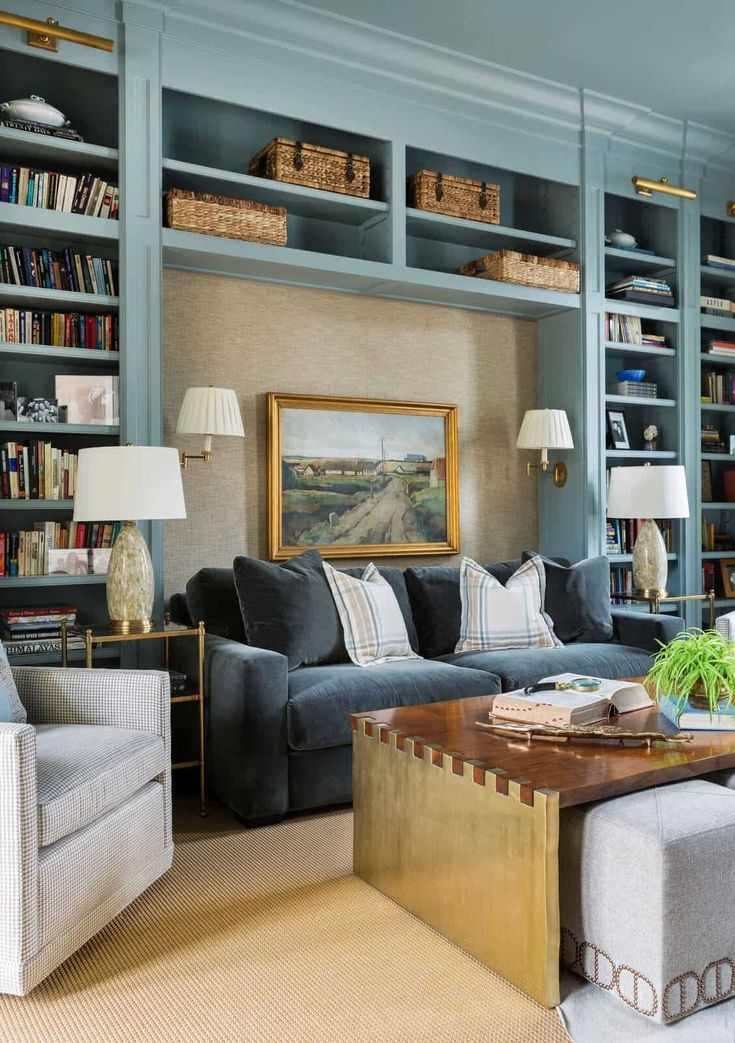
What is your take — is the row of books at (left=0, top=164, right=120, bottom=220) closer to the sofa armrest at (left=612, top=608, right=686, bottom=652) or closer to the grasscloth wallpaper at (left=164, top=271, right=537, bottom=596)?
the grasscloth wallpaper at (left=164, top=271, right=537, bottom=596)

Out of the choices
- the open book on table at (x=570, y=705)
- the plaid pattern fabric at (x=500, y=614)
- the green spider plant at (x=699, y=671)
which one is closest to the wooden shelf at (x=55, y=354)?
the plaid pattern fabric at (x=500, y=614)

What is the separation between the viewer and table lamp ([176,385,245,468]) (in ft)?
12.3

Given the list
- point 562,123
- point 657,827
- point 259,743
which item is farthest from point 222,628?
point 562,123

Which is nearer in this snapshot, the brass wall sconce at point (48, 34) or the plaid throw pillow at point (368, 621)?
the brass wall sconce at point (48, 34)

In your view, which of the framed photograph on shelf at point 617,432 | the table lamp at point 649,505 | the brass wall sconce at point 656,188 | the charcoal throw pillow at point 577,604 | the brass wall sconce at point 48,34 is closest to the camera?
the brass wall sconce at point 48,34

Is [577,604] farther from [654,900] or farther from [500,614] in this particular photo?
[654,900]

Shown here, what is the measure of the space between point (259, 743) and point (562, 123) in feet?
11.7

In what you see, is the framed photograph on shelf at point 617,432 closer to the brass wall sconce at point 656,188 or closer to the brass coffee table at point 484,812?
the brass wall sconce at point 656,188

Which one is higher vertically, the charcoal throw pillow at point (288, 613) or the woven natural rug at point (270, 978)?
the charcoal throw pillow at point (288, 613)

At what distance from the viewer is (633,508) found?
4523mm

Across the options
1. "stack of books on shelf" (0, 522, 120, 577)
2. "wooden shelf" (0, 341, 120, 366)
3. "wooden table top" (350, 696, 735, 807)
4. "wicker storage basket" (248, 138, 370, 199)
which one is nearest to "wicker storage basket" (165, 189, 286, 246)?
"wicker storage basket" (248, 138, 370, 199)

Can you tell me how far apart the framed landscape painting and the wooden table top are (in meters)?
1.77

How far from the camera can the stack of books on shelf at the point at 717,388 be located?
5395mm

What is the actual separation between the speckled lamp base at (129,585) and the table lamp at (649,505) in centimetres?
248
